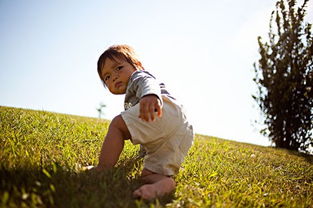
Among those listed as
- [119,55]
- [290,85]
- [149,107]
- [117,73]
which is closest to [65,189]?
[149,107]

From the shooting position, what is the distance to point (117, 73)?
7.59 feet

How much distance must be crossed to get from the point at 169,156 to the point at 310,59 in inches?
411

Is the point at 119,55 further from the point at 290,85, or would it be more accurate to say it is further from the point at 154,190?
the point at 290,85

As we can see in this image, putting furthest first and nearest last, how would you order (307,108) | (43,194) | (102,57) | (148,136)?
(307,108) → (102,57) → (148,136) → (43,194)

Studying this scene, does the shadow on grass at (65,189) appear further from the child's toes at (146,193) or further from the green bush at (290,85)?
the green bush at (290,85)

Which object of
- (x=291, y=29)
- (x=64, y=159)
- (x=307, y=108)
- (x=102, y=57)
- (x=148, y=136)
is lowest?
(x=64, y=159)

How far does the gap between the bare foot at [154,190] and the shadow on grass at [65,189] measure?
0.04 m

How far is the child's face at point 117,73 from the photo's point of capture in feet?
7.51

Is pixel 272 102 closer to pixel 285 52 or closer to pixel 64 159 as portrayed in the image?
pixel 285 52

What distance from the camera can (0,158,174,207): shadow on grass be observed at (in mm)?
1122

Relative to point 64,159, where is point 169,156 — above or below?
above

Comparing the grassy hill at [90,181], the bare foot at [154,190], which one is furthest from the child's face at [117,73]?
the bare foot at [154,190]

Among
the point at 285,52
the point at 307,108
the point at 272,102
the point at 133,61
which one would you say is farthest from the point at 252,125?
the point at 133,61

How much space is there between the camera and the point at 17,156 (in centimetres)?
164
